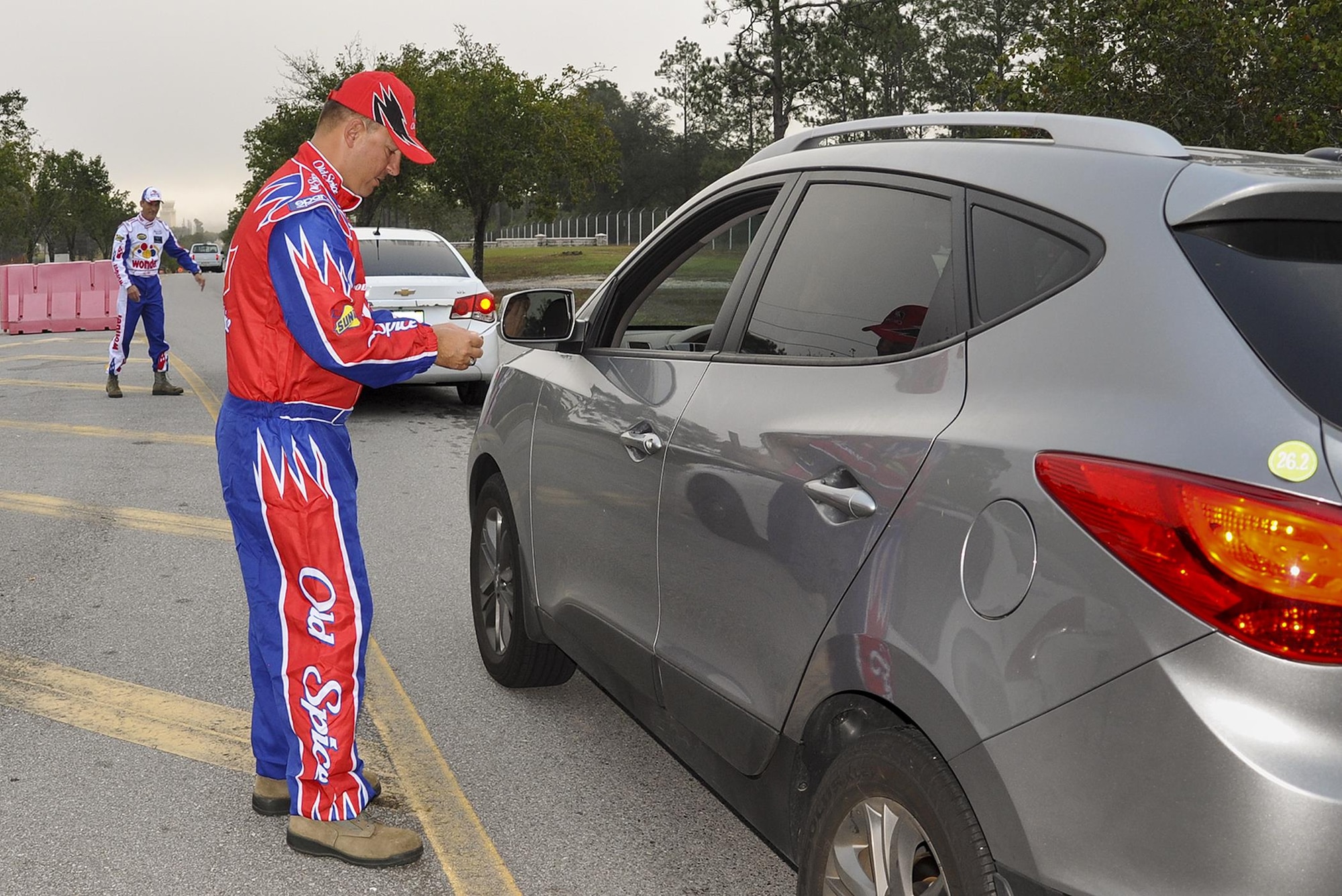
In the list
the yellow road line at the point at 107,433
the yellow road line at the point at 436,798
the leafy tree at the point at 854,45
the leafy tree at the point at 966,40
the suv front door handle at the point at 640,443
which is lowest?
the yellow road line at the point at 436,798

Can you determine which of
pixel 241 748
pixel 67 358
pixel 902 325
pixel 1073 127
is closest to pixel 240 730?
pixel 241 748

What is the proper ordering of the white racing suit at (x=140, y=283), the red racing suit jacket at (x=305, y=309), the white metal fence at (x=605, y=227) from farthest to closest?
the white metal fence at (x=605, y=227), the white racing suit at (x=140, y=283), the red racing suit jacket at (x=305, y=309)

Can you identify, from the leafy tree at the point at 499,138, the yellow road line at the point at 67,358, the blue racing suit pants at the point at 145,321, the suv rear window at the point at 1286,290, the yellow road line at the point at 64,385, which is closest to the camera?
the suv rear window at the point at 1286,290

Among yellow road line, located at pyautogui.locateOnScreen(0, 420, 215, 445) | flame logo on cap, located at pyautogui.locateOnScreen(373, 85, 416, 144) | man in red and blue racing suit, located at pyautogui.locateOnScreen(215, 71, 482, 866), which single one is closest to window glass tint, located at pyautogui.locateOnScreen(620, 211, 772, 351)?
man in red and blue racing suit, located at pyautogui.locateOnScreen(215, 71, 482, 866)

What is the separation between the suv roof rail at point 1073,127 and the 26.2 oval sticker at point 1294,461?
2.46 ft

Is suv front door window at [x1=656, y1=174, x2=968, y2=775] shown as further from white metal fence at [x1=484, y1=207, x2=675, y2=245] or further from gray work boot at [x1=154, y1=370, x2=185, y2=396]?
white metal fence at [x1=484, y1=207, x2=675, y2=245]

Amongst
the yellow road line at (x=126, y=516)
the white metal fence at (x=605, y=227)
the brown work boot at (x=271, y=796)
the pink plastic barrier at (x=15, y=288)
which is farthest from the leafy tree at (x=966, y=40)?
the brown work boot at (x=271, y=796)

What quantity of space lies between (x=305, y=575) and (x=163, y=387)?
1153cm

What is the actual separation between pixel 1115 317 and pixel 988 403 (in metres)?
0.26

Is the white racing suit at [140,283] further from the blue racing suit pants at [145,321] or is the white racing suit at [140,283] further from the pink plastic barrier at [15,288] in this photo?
the pink plastic barrier at [15,288]

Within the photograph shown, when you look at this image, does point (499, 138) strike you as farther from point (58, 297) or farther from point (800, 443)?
point (800, 443)

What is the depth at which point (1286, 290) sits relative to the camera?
6.64 feet

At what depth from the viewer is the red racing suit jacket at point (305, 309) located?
331 cm

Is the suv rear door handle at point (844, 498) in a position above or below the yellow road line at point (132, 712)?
above
